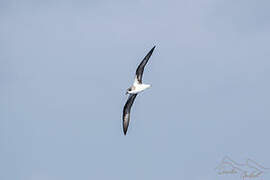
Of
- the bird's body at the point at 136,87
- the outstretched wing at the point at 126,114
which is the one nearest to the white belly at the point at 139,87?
the bird's body at the point at 136,87

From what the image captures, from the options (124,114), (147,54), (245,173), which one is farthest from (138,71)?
(245,173)

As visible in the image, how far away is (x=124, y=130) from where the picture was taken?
66.8m

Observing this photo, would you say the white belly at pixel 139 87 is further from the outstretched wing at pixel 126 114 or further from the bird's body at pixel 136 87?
the outstretched wing at pixel 126 114

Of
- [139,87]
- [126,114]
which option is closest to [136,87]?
[139,87]

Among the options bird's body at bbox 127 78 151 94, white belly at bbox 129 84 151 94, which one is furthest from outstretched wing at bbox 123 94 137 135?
white belly at bbox 129 84 151 94

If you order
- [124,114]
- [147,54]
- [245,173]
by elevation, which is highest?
[147,54]

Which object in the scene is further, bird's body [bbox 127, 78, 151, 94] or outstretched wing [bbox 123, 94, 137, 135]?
outstretched wing [bbox 123, 94, 137, 135]

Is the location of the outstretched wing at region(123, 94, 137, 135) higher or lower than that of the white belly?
lower

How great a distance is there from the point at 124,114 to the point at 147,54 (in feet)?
26.1

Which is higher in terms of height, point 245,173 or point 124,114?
point 124,114

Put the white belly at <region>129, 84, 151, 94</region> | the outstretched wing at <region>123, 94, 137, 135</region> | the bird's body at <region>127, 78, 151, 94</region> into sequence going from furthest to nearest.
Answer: the outstretched wing at <region>123, 94, 137, 135</region>
the bird's body at <region>127, 78, 151, 94</region>
the white belly at <region>129, 84, 151, 94</region>

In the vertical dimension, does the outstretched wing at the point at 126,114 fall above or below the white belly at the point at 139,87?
below

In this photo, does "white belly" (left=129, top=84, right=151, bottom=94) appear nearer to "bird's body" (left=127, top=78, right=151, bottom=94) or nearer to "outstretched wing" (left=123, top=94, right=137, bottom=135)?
"bird's body" (left=127, top=78, right=151, bottom=94)

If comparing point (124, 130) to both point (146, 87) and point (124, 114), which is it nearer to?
point (124, 114)
